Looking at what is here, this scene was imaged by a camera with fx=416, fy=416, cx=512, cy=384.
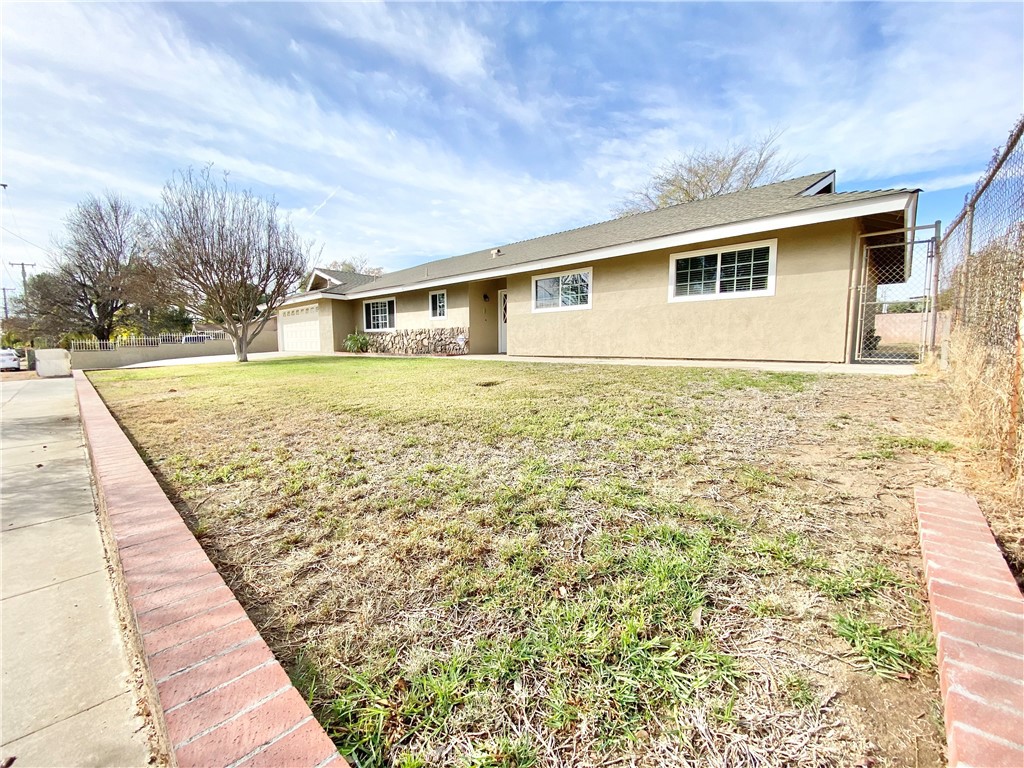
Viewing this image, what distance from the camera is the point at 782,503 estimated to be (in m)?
2.16

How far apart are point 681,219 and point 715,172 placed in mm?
14381

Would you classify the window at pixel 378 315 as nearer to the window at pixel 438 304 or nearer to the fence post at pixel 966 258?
the window at pixel 438 304

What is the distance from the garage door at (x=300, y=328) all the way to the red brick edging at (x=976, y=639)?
22949 mm

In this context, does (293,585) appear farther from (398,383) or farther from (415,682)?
(398,383)

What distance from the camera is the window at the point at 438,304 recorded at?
50.8ft

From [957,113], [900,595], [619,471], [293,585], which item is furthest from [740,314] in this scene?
[293,585]

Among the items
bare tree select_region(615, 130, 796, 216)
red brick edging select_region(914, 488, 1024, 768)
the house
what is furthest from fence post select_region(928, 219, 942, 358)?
bare tree select_region(615, 130, 796, 216)

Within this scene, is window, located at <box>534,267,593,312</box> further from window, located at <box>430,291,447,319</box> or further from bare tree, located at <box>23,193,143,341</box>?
bare tree, located at <box>23,193,143,341</box>

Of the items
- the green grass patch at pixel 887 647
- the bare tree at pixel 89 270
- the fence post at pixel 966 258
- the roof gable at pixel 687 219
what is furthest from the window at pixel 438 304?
the bare tree at pixel 89 270

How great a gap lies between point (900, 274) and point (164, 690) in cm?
1802

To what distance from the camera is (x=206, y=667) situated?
3.77ft

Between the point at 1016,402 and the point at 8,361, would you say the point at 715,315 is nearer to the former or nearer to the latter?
the point at 1016,402

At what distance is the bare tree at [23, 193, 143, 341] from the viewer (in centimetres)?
2409

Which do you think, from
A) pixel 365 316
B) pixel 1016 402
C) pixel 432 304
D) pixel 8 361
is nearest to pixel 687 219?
pixel 1016 402
